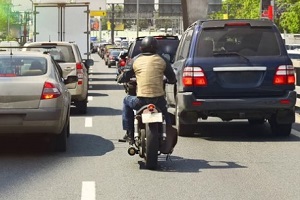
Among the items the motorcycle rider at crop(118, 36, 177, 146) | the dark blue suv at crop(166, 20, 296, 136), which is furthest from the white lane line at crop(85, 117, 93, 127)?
the motorcycle rider at crop(118, 36, 177, 146)

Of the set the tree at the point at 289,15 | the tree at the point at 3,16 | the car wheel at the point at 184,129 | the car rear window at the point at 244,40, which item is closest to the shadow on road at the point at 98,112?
the car wheel at the point at 184,129

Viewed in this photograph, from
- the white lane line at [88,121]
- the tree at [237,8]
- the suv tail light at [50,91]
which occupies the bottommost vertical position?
the white lane line at [88,121]

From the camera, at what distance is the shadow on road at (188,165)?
11247 millimetres

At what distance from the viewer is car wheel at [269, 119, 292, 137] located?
48.3 ft

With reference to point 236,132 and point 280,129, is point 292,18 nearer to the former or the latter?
point 236,132

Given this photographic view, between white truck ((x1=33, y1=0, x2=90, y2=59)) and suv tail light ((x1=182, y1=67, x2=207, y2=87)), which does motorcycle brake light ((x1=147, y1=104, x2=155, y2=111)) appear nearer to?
suv tail light ((x1=182, y1=67, x2=207, y2=87))

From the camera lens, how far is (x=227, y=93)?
14.1 metres

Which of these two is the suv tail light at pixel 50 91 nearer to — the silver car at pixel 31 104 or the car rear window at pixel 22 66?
the silver car at pixel 31 104

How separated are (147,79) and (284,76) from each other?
3.72 m

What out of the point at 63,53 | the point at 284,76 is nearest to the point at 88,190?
the point at 284,76

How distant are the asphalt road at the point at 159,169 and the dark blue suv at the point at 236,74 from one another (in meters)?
0.55

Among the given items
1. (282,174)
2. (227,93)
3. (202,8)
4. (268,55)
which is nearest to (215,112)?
(227,93)

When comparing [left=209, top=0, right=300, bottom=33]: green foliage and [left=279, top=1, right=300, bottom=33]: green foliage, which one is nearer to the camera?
[left=279, top=1, right=300, bottom=33]: green foliage

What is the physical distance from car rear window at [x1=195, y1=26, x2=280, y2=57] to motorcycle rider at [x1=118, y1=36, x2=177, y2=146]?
2.98 m
